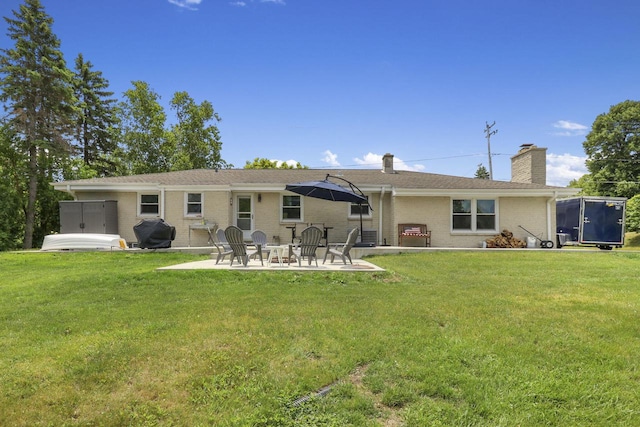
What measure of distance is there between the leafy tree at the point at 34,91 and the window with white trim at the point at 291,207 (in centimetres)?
1668

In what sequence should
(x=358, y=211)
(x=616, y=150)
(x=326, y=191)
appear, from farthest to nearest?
(x=616, y=150) → (x=358, y=211) → (x=326, y=191)

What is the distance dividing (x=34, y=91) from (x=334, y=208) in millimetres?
22073

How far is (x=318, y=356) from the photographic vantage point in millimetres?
3684

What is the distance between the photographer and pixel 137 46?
17203 mm

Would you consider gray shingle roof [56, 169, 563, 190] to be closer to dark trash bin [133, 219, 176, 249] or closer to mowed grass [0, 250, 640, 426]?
dark trash bin [133, 219, 176, 249]

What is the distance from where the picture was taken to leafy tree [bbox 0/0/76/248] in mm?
21984

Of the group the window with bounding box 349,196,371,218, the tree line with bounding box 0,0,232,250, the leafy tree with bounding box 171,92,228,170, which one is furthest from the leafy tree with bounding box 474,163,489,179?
the tree line with bounding box 0,0,232,250

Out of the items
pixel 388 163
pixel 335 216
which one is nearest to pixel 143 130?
pixel 388 163

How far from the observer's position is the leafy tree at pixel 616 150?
36.6 meters

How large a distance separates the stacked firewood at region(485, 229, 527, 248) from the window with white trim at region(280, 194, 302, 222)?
8.49 m

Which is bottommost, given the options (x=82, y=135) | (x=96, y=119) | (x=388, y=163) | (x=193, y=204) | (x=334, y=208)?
(x=334, y=208)

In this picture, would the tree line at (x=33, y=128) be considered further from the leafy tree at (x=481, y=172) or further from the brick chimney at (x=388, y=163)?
the leafy tree at (x=481, y=172)

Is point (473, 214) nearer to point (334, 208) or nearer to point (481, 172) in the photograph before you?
point (334, 208)

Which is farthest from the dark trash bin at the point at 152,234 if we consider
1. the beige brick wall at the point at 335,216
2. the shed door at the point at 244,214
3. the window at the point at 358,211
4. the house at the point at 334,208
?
the window at the point at 358,211
